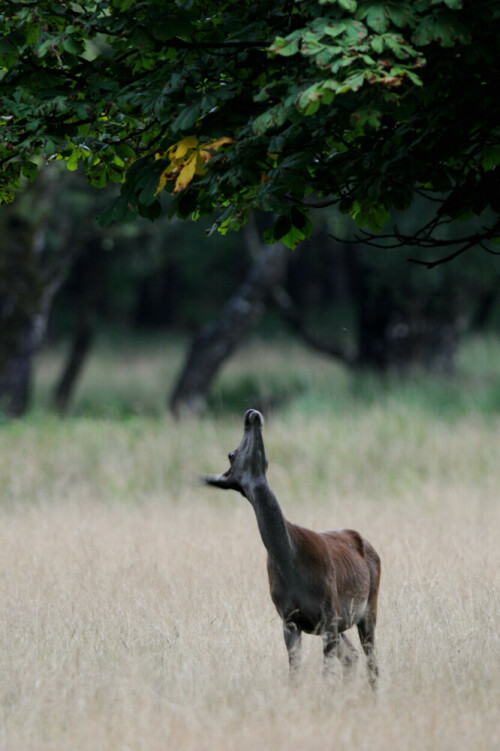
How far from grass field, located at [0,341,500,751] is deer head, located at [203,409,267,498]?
1.16 meters

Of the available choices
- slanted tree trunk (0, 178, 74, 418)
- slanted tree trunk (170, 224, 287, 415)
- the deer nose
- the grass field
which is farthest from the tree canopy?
slanted tree trunk (170, 224, 287, 415)

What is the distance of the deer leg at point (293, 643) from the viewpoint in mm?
6289

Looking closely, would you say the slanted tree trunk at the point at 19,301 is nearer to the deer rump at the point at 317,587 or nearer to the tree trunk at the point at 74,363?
the tree trunk at the point at 74,363

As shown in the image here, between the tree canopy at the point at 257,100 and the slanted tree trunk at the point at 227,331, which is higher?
the tree canopy at the point at 257,100

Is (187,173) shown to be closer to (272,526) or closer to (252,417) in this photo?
(252,417)

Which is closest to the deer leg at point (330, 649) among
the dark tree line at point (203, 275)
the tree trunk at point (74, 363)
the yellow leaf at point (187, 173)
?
the yellow leaf at point (187, 173)

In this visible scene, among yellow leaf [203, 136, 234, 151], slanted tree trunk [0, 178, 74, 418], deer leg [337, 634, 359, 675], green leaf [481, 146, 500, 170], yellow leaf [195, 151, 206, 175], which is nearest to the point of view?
yellow leaf [203, 136, 234, 151]

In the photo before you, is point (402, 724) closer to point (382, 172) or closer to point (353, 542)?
point (353, 542)

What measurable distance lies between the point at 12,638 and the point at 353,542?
2.56m

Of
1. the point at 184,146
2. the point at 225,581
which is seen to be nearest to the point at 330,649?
the point at 184,146

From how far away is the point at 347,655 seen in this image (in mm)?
6758

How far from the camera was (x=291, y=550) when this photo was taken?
6215 mm

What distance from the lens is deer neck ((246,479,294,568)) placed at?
6.11 metres

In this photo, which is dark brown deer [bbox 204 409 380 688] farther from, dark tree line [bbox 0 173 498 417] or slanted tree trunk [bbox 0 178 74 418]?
slanted tree trunk [bbox 0 178 74 418]
